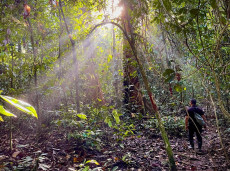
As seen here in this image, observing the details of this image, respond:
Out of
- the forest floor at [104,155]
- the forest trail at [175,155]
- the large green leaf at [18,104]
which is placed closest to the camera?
the large green leaf at [18,104]

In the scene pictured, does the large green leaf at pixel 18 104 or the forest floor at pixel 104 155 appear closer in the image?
Result: the large green leaf at pixel 18 104

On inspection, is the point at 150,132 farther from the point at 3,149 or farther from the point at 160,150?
the point at 3,149

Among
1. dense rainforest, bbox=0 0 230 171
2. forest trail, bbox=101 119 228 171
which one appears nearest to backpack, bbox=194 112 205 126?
dense rainforest, bbox=0 0 230 171

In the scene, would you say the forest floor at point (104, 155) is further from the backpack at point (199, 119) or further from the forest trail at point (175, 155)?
the backpack at point (199, 119)

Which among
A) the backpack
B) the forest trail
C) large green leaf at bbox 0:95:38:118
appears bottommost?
the forest trail

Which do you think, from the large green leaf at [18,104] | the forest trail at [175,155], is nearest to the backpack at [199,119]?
the forest trail at [175,155]

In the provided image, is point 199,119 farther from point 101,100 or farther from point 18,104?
point 18,104

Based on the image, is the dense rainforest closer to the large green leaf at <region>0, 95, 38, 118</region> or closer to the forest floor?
the forest floor

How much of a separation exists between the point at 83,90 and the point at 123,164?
521cm

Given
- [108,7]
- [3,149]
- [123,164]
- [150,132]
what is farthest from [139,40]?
[150,132]

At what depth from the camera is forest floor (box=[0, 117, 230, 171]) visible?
10.6ft

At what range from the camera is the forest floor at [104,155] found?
322 centimetres

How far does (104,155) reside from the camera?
12.5ft

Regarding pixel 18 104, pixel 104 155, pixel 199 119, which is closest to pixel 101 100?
pixel 104 155
